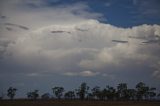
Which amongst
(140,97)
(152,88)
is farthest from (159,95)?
(140,97)

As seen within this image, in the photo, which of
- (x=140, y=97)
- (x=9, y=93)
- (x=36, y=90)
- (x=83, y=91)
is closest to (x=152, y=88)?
(x=140, y=97)

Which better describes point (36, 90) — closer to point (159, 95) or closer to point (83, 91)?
point (83, 91)

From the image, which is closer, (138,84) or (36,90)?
(138,84)

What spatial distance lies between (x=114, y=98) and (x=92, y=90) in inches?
376

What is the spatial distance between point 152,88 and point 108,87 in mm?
16050

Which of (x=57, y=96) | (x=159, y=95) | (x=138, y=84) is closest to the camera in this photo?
(x=138, y=84)

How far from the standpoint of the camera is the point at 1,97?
90.9m

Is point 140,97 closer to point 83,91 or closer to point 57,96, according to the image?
point 83,91

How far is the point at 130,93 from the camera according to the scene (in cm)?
9156

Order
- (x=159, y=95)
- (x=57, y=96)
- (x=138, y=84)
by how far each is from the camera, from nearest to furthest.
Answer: (x=138, y=84) < (x=57, y=96) < (x=159, y=95)

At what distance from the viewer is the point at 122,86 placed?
9306 centimetres

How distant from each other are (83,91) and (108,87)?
850cm

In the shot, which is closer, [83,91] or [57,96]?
[83,91]

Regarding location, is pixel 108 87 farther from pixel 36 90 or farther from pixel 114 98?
pixel 36 90
